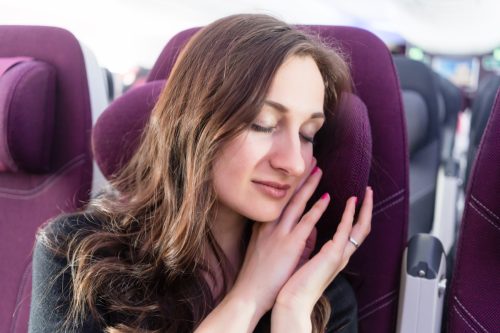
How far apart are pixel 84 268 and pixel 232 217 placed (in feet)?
0.96

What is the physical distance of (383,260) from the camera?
3.21ft

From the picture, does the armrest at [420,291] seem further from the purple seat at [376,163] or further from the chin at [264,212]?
the chin at [264,212]

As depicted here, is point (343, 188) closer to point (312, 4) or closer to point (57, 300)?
point (57, 300)

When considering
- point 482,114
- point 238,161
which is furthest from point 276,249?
point 482,114

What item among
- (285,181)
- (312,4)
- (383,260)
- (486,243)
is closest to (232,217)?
(285,181)

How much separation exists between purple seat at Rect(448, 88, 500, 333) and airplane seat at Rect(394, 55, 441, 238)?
3.62 feet

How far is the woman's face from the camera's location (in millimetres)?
772

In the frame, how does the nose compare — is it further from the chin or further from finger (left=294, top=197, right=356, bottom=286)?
finger (left=294, top=197, right=356, bottom=286)

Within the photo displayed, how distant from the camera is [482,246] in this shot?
0.86 metres

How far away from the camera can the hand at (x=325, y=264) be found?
0.81 metres

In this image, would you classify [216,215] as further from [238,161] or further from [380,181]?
[380,181]

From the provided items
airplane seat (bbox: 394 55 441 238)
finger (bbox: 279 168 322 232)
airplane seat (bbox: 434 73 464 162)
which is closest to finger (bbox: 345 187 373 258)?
finger (bbox: 279 168 322 232)

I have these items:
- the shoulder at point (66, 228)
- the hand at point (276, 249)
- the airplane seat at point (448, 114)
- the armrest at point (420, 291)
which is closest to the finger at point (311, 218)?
the hand at point (276, 249)

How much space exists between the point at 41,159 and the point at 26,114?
109 millimetres
